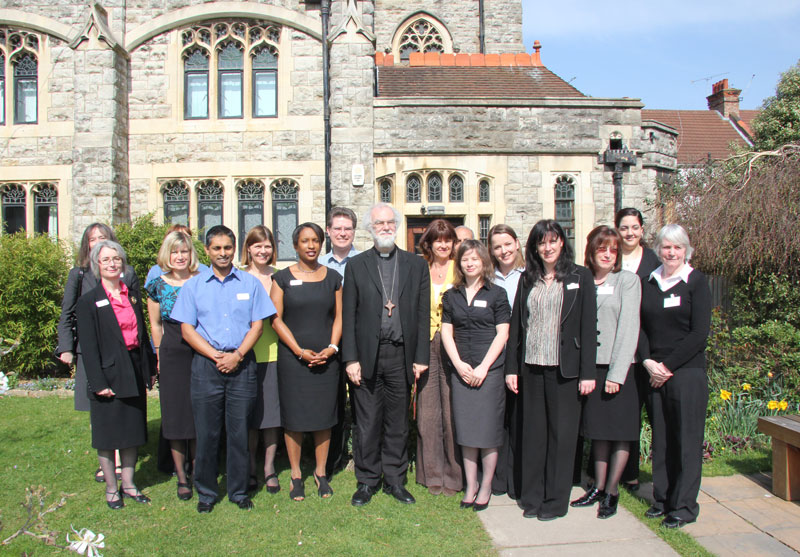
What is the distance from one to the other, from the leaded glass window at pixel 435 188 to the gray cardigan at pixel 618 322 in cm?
766

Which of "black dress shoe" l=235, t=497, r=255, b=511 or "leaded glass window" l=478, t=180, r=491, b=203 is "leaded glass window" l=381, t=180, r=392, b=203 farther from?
"black dress shoe" l=235, t=497, r=255, b=511

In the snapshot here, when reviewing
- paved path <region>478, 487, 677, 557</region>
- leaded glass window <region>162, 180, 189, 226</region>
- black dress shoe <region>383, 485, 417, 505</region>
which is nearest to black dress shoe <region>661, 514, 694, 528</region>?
paved path <region>478, 487, 677, 557</region>

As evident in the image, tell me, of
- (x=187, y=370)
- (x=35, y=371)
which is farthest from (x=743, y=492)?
(x=35, y=371)

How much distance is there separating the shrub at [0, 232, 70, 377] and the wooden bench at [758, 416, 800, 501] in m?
9.70

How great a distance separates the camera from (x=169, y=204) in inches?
475

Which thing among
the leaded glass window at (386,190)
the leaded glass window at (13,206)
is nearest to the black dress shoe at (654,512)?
the leaded glass window at (386,190)

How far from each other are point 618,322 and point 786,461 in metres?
1.68

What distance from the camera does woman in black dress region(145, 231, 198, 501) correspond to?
14.5ft

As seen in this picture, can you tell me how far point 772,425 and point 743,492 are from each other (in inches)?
22.0

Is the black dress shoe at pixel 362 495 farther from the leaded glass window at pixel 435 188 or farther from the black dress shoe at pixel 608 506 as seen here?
the leaded glass window at pixel 435 188

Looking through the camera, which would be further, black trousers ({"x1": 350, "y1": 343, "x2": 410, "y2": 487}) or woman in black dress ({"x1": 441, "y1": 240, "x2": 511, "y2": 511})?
black trousers ({"x1": 350, "y1": 343, "x2": 410, "y2": 487})

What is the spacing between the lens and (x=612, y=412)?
400 cm

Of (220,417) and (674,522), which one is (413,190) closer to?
(220,417)

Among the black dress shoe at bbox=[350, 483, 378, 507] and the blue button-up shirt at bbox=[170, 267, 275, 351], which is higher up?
the blue button-up shirt at bbox=[170, 267, 275, 351]
